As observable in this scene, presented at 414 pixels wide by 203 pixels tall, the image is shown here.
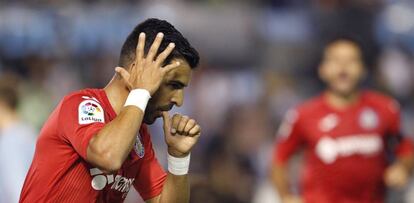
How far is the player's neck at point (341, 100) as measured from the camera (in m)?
9.54

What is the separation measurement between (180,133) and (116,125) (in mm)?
733

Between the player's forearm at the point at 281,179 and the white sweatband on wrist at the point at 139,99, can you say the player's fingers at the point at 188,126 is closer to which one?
the white sweatband on wrist at the point at 139,99

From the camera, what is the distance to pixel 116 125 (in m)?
5.18

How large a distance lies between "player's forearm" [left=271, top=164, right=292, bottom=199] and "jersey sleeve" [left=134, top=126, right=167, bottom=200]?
11.6ft

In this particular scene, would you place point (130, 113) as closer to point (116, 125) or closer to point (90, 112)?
point (116, 125)

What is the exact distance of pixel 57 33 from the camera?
1517 cm

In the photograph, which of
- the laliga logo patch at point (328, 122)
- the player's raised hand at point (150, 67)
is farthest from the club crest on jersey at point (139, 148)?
the laliga logo patch at point (328, 122)

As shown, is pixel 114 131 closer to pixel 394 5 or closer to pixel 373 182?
pixel 373 182

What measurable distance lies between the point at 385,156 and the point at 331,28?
579 cm

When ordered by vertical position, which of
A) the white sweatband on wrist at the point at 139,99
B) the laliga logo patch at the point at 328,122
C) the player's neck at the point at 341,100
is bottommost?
the laliga logo patch at the point at 328,122

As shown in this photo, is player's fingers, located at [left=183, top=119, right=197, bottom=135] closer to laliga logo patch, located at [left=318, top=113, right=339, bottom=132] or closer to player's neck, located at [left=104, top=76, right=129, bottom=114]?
player's neck, located at [left=104, top=76, right=129, bottom=114]

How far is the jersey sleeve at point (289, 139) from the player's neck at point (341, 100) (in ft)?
1.01

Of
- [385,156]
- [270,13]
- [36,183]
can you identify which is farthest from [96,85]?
[36,183]

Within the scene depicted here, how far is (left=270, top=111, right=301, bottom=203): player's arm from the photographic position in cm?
959
